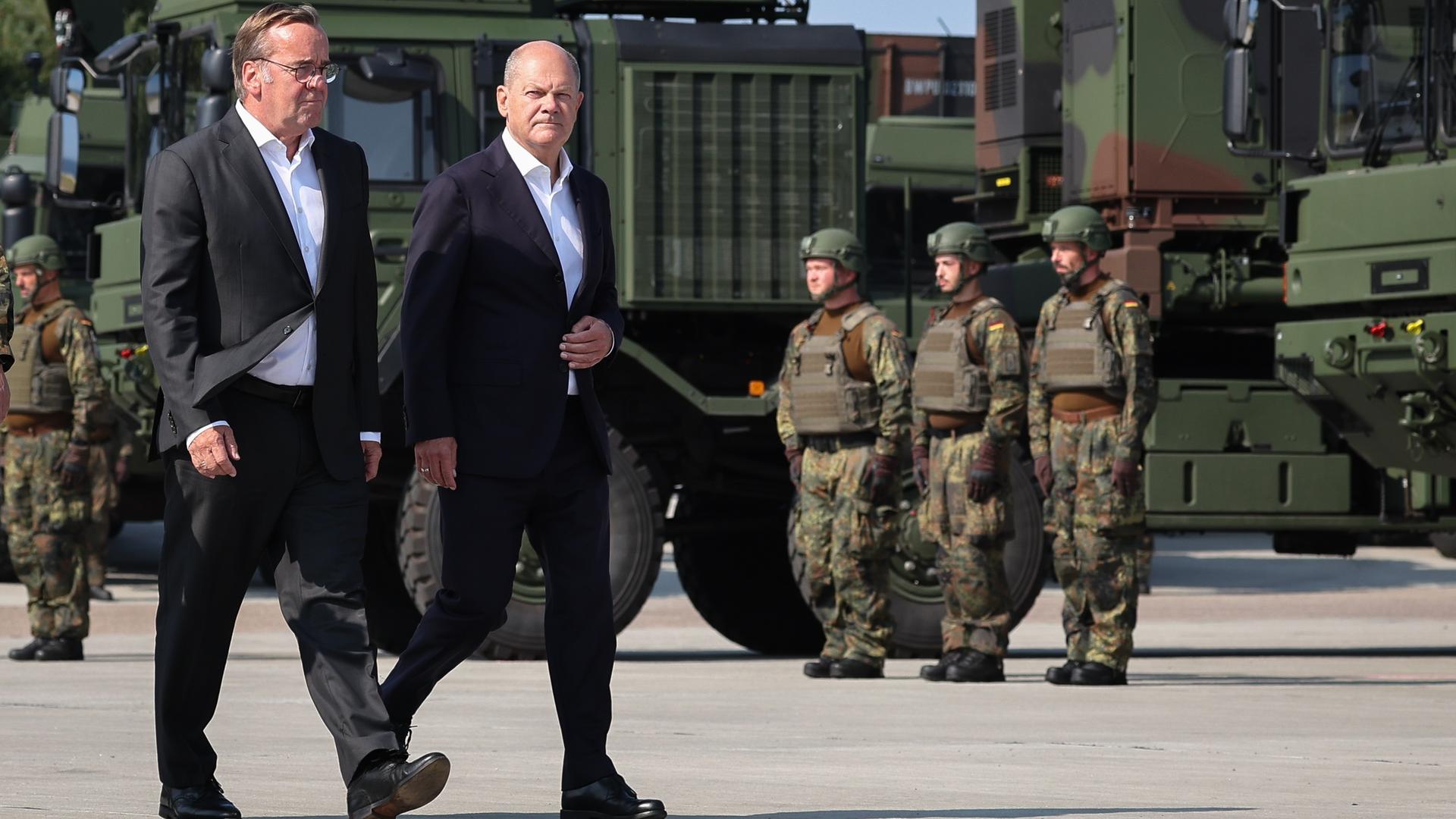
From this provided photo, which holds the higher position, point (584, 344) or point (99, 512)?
point (584, 344)

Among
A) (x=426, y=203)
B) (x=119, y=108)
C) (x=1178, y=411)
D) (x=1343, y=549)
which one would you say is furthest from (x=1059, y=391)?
(x=119, y=108)

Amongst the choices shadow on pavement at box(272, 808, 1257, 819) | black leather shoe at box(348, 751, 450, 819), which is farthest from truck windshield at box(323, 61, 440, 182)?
black leather shoe at box(348, 751, 450, 819)

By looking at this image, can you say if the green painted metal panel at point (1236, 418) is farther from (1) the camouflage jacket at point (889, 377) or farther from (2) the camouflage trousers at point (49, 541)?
(2) the camouflage trousers at point (49, 541)

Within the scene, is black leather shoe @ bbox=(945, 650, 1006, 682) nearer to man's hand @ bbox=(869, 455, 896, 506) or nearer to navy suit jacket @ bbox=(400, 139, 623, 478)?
man's hand @ bbox=(869, 455, 896, 506)

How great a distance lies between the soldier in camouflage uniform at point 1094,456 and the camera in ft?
36.9

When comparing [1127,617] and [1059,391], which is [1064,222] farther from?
[1127,617]

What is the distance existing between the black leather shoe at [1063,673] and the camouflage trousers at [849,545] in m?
0.80

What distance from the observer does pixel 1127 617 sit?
Answer: 37.0ft

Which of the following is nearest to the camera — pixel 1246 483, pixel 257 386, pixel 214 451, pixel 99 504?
pixel 214 451

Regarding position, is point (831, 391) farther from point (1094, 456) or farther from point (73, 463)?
point (73, 463)

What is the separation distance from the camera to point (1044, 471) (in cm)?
1152

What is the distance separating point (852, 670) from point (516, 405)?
567 cm

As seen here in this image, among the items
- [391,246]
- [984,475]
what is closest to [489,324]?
[984,475]

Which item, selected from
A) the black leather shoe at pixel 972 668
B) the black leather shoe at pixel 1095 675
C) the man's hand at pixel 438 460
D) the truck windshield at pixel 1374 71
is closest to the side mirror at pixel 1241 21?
the truck windshield at pixel 1374 71
